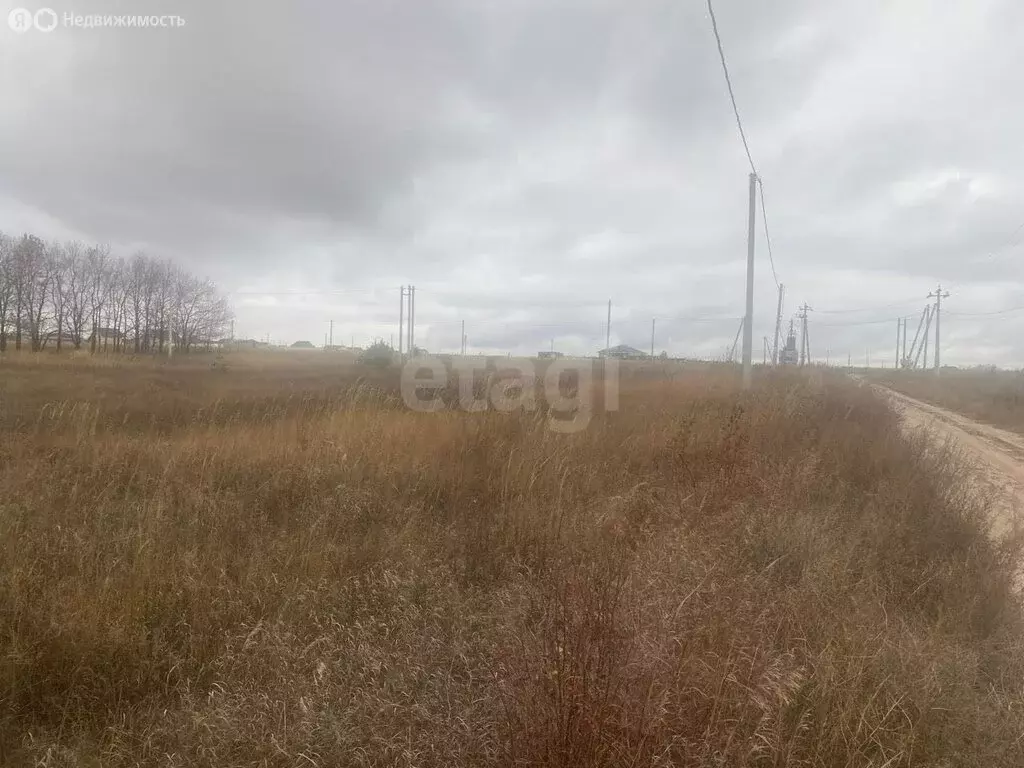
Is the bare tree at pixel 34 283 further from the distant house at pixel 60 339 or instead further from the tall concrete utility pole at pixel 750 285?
the tall concrete utility pole at pixel 750 285

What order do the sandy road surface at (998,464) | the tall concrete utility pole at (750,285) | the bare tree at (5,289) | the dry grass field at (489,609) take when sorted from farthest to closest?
the bare tree at (5,289)
the tall concrete utility pole at (750,285)
the sandy road surface at (998,464)
the dry grass field at (489,609)

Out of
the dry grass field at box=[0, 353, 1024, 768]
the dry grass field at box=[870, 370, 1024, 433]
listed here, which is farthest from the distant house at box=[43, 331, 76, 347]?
the dry grass field at box=[870, 370, 1024, 433]

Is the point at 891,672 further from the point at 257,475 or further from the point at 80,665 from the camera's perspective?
the point at 257,475

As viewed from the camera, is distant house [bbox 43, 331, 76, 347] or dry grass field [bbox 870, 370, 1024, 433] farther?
distant house [bbox 43, 331, 76, 347]

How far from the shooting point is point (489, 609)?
2.90 metres

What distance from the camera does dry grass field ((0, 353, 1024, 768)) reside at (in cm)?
197

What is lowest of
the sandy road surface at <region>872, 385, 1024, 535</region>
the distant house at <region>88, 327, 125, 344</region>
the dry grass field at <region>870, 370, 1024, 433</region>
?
the sandy road surface at <region>872, 385, 1024, 535</region>

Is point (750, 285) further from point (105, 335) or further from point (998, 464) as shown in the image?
point (105, 335)

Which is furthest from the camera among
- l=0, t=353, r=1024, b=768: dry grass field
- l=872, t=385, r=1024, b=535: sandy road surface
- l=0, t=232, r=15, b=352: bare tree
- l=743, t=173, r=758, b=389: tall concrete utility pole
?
l=0, t=232, r=15, b=352: bare tree

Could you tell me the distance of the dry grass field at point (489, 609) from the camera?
1970 millimetres

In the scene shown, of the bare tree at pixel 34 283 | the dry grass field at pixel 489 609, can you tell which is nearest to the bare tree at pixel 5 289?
the bare tree at pixel 34 283

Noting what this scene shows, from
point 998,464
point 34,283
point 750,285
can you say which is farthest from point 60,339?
point 998,464

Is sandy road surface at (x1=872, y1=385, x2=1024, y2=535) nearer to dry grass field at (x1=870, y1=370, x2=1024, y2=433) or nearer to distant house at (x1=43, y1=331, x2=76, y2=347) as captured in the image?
dry grass field at (x1=870, y1=370, x2=1024, y2=433)

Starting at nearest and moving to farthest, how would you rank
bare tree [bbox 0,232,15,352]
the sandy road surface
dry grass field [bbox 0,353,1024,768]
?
dry grass field [bbox 0,353,1024,768], the sandy road surface, bare tree [bbox 0,232,15,352]
